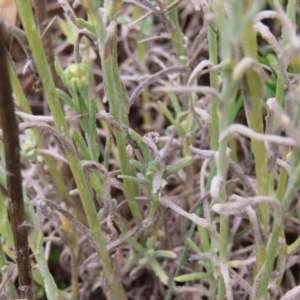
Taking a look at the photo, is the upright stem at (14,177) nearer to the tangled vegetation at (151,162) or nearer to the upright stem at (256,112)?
the tangled vegetation at (151,162)

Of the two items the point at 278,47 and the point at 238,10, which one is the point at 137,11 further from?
the point at 238,10

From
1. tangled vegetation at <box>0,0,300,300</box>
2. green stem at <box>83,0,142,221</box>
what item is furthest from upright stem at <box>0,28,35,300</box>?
green stem at <box>83,0,142,221</box>

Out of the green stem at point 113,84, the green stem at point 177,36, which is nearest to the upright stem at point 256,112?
the green stem at point 113,84

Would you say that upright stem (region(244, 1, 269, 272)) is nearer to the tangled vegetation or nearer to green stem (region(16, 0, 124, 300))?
the tangled vegetation

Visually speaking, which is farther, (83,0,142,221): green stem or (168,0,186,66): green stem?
(168,0,186,66): green stem

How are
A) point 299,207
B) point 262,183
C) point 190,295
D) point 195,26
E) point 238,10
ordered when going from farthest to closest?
1. point 195,26
2. point 190,295
3. point 299,207
4. point 262,183
5. point 238,10

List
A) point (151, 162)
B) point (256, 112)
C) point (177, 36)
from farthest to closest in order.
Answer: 1. point (177, 36)
2. point (151, 162)
3. point (256, 112)

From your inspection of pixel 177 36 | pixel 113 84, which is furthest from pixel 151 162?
pixel 177 36

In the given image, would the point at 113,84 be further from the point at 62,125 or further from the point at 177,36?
the point at 177,36

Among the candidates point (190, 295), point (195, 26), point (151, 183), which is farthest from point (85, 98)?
point (195, 26)
